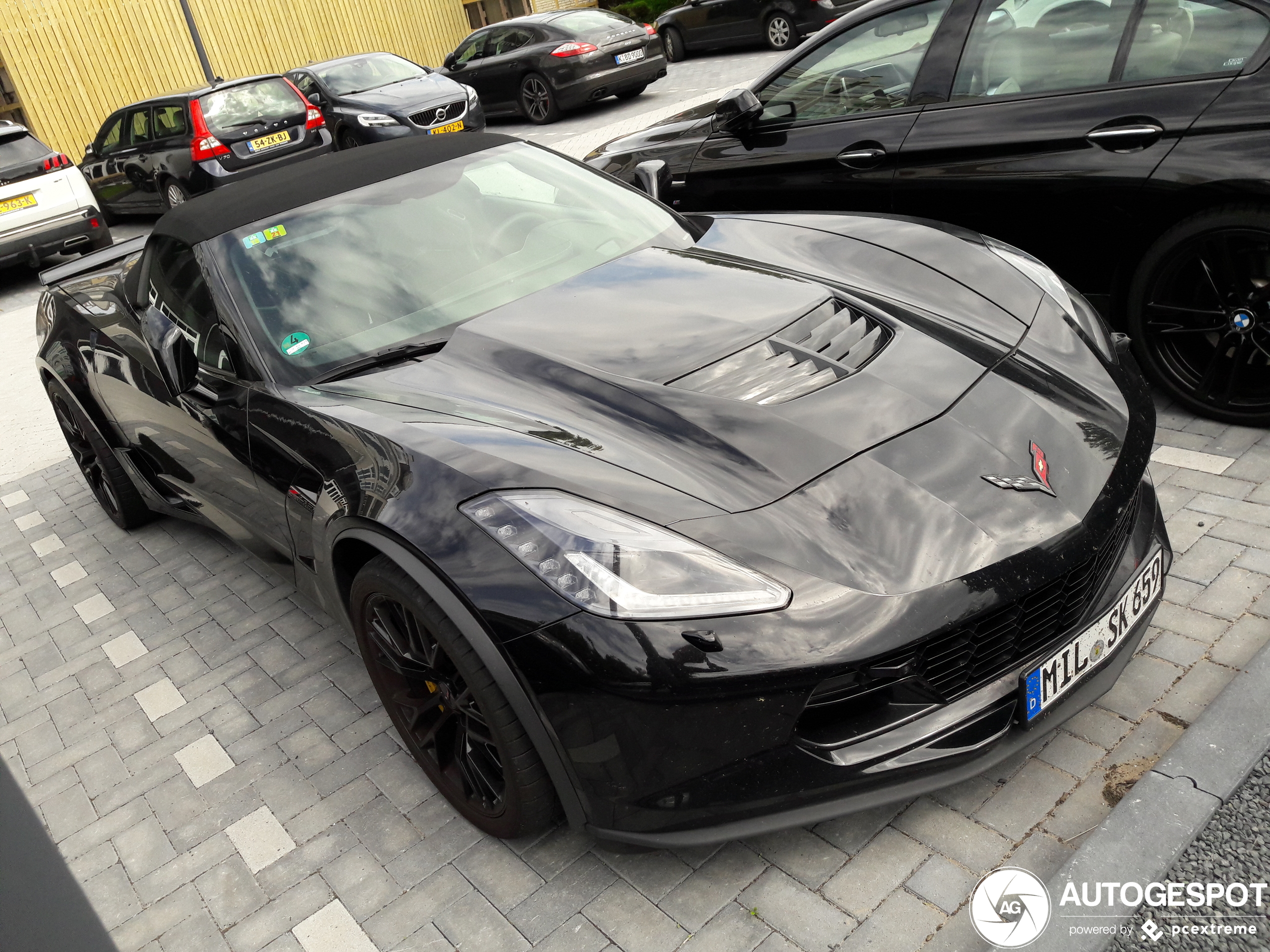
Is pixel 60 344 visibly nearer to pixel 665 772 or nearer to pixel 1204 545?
pixel 665 772

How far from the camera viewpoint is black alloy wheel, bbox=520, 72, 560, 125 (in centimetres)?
1423

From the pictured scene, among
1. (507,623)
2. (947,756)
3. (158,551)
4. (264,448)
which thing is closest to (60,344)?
(158,551)

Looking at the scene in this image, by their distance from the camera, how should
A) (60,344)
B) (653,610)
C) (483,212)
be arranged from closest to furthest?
1. (653,610)
2. (483,212)
3. (60,344)

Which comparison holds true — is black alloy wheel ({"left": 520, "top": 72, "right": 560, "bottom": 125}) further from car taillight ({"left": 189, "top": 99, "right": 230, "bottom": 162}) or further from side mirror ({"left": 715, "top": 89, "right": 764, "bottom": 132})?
side mirror ({"left": 715, "top": 89, "right": 764, "bottom": 132})

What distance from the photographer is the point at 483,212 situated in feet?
11.6

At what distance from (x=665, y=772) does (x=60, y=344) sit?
3.69 meters

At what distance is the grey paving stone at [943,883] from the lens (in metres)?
2.21

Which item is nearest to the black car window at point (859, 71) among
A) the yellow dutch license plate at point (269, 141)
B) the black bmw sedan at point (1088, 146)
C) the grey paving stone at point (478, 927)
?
the black bmw sedan at point (1088, 146)

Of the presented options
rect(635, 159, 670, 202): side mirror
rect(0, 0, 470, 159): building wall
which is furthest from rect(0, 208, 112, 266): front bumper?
rect(635, 159, 670, 202): side mirror

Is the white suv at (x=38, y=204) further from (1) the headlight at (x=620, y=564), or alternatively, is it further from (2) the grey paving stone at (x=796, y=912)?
(2) the grey paving stone at (x=796, y=912)

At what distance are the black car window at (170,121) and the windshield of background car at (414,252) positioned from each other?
945 cm

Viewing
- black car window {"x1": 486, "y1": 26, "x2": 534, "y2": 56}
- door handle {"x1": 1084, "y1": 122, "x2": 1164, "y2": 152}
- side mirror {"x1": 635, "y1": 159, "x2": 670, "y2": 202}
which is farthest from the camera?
black car window {"x1": 486, "y1": 26, "x2": 534, "y2": 56}

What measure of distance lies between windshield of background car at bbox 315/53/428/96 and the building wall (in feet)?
19.5

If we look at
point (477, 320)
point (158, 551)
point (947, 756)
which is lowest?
point (158, 551)
